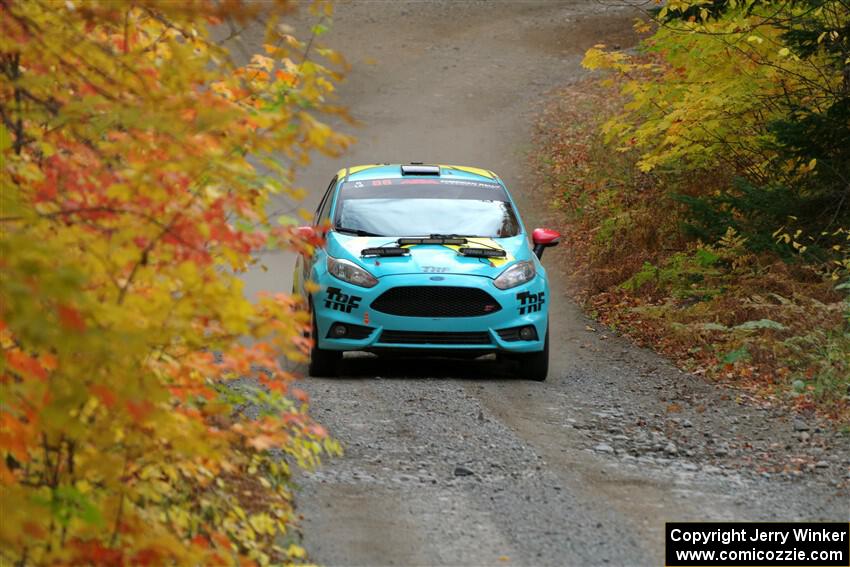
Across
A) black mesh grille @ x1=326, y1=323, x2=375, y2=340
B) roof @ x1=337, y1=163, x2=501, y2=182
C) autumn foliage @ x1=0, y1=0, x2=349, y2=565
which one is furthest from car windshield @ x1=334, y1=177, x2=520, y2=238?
autumn foliage @ x1=0, y1=0, x2=349, y2=565

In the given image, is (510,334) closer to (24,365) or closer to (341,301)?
(341,301)

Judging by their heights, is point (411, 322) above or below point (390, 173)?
below

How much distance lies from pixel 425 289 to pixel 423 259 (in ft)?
1.02

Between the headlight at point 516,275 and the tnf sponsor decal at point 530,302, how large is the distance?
0.43 ft

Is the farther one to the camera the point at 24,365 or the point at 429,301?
the point at 429,301

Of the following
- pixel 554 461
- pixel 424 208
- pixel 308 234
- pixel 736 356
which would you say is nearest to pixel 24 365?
pixel 308 234

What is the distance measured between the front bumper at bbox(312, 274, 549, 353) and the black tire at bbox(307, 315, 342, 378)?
0.13 m

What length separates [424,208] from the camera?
12.5 metres

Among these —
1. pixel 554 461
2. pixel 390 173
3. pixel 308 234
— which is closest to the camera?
pixel 308 234

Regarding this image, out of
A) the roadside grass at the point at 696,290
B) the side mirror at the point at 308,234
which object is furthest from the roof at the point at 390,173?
the side mirror at the point at 308,234

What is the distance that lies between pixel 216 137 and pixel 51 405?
5.25ft

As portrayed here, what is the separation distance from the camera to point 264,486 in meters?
6.97

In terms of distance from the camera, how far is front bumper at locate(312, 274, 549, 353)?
11.4 meters

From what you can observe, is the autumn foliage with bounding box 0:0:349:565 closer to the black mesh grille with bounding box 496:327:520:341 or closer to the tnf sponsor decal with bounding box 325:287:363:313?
the tnf sponsor decal with bounding box 325:287:363:313
